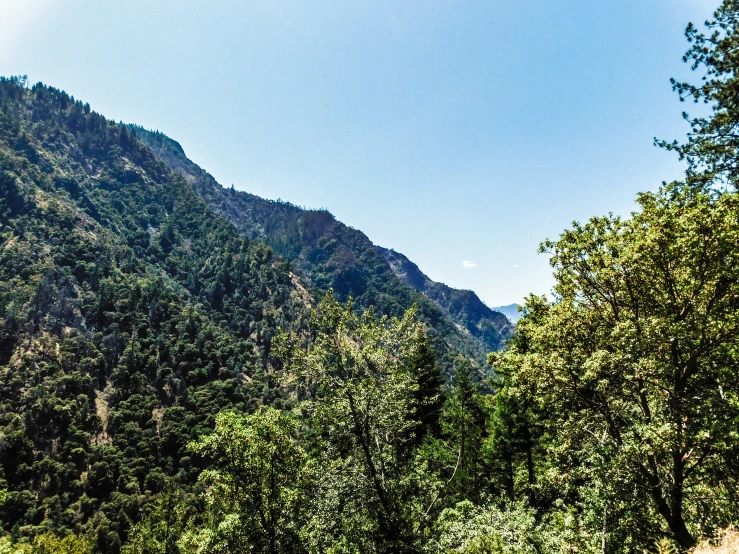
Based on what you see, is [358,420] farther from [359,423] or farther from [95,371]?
[95,371]

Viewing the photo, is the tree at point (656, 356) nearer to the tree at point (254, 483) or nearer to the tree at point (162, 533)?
the tree at point (254, 483)

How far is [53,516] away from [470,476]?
98456 millimetres

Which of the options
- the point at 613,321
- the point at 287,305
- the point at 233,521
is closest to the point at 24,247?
the point at 287,305

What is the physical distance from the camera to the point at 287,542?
44.9ft

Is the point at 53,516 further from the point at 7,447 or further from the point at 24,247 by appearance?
the point at 24,247

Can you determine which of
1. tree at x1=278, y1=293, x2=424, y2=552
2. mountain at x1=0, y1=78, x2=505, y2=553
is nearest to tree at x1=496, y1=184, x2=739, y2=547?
tree at x1=278, y1=293, x2=424, y2=552

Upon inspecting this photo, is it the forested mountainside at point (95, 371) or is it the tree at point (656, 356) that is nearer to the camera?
the tree at point (656, 356)

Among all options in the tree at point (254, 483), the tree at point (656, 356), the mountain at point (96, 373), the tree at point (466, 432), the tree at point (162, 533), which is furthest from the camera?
the mountain at point (96, 373)

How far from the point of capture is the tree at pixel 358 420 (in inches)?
517

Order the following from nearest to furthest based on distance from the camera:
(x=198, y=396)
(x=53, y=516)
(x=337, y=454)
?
(x=337, y=454)
(x=53, y=516)
(x=198, y=396)

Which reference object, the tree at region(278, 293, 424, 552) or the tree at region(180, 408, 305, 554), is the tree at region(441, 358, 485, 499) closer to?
the tree at region(278, 293, 424, 552)

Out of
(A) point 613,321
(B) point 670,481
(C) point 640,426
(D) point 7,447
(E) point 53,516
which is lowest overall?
(E) point 53,516

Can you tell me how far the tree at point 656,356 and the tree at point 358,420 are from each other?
5.14m

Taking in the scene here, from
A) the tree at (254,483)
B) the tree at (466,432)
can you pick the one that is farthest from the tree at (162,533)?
the tree at (466,432)
